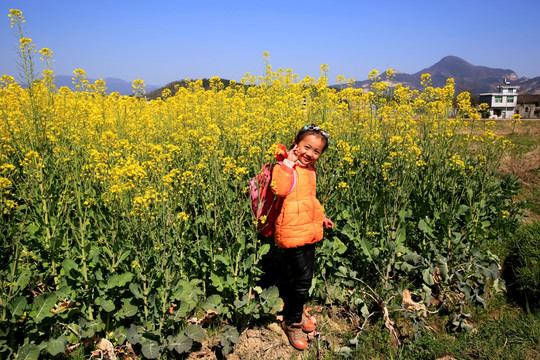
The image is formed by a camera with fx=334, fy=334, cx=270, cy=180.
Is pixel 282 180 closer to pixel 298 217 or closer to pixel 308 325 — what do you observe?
pixel 298 217

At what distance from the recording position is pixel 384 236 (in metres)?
3.16

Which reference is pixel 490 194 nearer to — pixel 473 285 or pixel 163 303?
pixel 473 285

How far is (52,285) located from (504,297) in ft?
13.4

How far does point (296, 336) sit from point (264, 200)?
3.70 feet

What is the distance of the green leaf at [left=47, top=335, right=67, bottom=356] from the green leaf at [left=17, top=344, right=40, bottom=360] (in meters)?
0.08

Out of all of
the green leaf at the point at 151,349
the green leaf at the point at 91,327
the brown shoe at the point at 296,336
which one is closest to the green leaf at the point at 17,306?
the green leaf at the point at 91,327

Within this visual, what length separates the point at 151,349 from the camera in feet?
7.36

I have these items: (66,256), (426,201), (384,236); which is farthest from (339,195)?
(66,256)

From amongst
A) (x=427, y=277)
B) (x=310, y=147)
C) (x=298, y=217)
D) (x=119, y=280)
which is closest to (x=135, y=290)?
(x=119, y=280)

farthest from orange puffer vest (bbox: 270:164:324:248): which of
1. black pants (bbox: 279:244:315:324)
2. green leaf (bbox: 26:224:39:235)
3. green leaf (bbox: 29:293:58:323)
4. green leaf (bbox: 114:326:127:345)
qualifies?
green leaf (bbox: 26:224:39:235)

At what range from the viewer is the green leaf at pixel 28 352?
2.02 meters

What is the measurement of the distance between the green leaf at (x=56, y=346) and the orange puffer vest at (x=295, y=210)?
5.13ft

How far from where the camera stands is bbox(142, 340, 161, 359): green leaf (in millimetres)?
2213

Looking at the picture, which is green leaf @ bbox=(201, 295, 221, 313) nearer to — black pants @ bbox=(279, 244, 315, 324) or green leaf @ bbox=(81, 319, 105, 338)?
black pants @ bbox=(279, 244, 315, 324)
